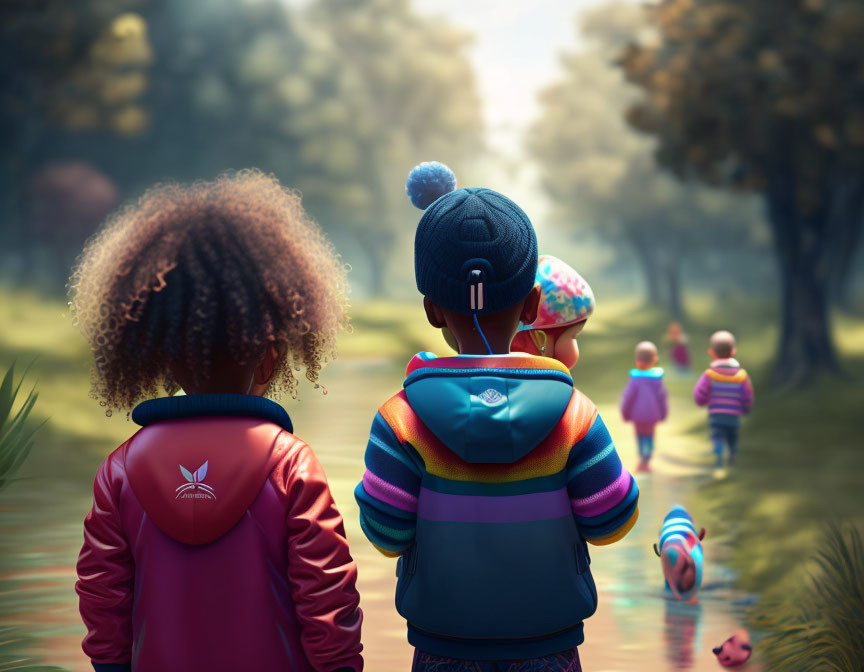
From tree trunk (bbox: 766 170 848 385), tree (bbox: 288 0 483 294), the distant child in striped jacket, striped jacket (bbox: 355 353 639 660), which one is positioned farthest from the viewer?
tree (bbox: 288 0 483 294)

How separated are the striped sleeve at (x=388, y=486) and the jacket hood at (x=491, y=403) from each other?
10 centimetres

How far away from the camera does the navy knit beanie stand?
2436 millimetres

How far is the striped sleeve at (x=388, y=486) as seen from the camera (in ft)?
8.07

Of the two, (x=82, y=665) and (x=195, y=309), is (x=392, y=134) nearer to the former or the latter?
(x=82, y=665)

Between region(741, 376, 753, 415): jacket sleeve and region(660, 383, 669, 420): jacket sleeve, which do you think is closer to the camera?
region(741, 376, 753, 415): jacket sleeve

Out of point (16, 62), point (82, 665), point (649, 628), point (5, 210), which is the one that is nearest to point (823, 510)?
point (649, 628)

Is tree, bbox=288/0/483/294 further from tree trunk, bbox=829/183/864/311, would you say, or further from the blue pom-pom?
the blue pom-pom

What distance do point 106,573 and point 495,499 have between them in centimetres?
89

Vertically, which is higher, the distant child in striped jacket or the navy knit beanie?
the distant child in striped jacket

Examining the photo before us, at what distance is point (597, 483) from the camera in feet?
7.99

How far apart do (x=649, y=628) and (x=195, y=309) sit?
3.83 m

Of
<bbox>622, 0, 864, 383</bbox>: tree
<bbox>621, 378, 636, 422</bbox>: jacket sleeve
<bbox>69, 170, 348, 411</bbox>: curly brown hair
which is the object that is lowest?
<bbox>69, 170, 348, 411</bbox>: curly brown hair

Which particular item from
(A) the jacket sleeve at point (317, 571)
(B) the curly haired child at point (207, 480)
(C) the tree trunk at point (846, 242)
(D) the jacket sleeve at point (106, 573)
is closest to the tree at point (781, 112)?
(C) the tree trunk at point (846, 242)

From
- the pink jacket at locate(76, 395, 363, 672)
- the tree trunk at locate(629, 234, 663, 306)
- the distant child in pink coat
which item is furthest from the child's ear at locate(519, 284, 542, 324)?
the tree trunk at locate(629, 234, 663, 306)
